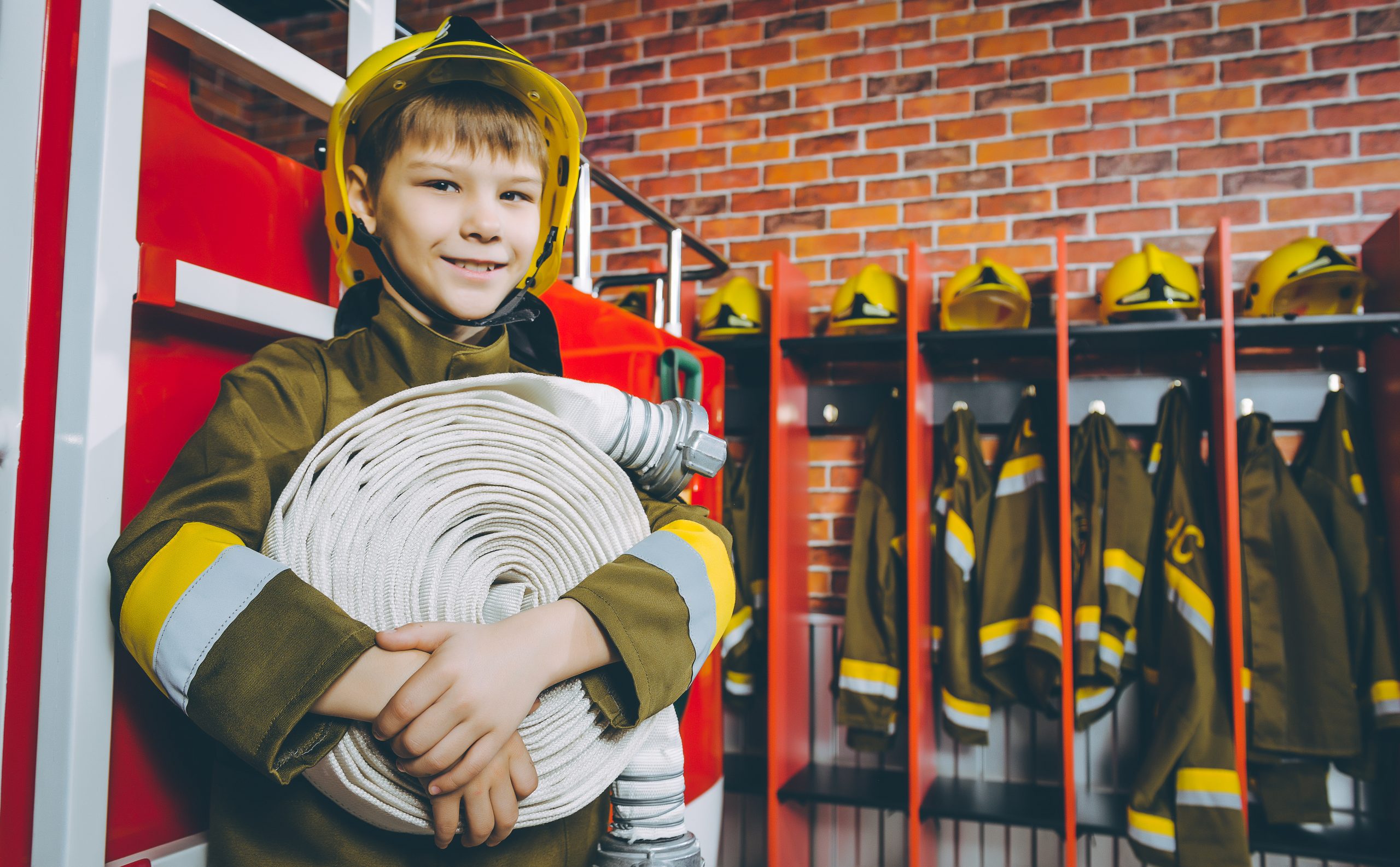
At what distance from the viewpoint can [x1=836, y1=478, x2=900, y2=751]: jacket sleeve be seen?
7.89ft

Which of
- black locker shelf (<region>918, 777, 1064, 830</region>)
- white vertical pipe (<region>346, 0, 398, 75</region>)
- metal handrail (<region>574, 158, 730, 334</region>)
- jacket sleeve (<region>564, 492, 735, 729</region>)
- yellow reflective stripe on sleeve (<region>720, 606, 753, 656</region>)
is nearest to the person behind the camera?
jacket sleeve (<region>564, 492, 735, 729</region>)

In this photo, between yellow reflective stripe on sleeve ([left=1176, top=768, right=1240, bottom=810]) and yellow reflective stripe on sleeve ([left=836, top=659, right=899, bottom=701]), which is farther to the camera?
yellow reflective stripe on sleeve ([left=836, top=659, right=899, bottom=701])

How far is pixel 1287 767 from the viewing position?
6.90 feet

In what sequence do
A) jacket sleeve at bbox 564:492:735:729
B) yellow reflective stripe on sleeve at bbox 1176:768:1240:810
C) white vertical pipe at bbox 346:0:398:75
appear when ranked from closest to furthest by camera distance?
jacket sleeve at bbox 564:492:735:729 < white vertical pipe at bbox 346:0:398:75 < yellow reflective stripe on sleeve at bbox 1176:768:1240:810

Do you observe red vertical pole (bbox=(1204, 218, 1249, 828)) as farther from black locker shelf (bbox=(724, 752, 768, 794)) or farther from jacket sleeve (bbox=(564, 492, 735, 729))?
jacket sleeve (bbox=(564, 492, 735, 729))

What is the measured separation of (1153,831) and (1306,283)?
4.89 ft

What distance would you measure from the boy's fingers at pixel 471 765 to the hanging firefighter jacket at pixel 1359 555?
2309 mm

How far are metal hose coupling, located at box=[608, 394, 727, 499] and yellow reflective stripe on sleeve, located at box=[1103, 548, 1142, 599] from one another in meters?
1.70

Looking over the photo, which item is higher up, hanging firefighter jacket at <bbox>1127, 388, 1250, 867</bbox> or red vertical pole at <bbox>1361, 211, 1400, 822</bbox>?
red vertical pole at <bbox>1361, 211, 1400, 822</bbox>

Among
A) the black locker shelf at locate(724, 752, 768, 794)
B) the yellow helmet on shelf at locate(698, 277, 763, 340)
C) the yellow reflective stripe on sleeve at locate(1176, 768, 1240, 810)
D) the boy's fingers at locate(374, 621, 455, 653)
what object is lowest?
the black locker shelf at locate(724, 752, 768, 794)

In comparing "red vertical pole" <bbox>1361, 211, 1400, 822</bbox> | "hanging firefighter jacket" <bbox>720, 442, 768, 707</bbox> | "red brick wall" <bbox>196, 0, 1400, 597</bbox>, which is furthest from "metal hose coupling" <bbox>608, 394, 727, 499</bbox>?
"red vertical pole" <bbox>1361, 211, 1400, 822</bbox>

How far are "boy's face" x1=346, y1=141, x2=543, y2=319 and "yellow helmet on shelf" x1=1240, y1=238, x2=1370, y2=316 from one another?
7.04 ft

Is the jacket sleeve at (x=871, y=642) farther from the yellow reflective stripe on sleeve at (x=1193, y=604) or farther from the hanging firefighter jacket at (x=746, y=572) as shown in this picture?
the yellow reflective stripe on sleeve at (x=1193, y=604)

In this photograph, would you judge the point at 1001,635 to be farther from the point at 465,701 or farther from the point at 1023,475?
the point at 465,701
